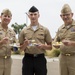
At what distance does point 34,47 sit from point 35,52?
10 centimetres

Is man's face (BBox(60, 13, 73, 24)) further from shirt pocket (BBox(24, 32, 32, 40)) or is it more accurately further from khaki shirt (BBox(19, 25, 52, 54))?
shirt pocket (BBox(24, 32, 32, 40))

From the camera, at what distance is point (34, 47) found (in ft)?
16.6

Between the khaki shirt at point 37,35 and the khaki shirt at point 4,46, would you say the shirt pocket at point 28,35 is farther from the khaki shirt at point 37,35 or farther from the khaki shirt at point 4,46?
the khaki shirt at point 4,46

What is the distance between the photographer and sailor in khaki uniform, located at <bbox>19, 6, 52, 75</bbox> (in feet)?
16.6

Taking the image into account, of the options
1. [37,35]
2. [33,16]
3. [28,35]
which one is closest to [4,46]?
[28,35]

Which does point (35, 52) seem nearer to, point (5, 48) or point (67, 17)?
point (5, 48)

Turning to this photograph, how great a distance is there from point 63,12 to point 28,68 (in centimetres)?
125

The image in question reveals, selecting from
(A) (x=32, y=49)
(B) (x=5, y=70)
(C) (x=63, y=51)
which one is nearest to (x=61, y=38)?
(C) (x=63, y=51)

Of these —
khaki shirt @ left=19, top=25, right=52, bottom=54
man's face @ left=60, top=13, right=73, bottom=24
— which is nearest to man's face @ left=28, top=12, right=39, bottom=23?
khaki shirt @ left=19, top=25, right=52, bottom=54

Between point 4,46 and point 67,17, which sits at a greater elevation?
point 67,17

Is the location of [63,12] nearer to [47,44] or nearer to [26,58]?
[47,44]

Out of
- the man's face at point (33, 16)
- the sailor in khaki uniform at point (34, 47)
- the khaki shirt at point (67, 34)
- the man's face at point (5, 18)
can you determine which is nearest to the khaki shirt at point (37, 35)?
the sailor in khaki uniform at point (34, 47)

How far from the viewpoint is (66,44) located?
16.0 feet

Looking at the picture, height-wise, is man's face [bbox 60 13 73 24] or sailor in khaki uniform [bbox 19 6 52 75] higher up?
man's face [bbox 60 13 73 24]
